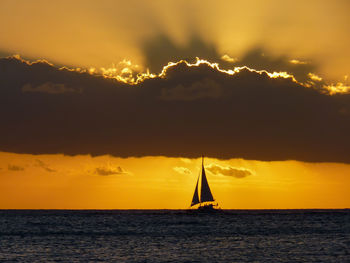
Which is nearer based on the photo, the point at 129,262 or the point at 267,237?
the point at 129,262

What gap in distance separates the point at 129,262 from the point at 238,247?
1102 inches

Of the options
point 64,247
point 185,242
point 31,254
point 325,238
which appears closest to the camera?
point 31,254

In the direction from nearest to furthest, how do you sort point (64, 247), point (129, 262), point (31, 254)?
1. point (129, 262)
2. point (31, 254)
3. point (64, 247)

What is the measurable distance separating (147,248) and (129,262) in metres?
21.6

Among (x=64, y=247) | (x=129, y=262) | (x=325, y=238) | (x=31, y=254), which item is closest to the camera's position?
(x=129, y=262)

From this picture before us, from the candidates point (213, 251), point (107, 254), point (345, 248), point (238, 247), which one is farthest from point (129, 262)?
point (345, 248)

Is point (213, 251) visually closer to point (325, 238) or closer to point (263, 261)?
point (263, 261)

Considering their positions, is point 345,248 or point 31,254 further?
point 345,248

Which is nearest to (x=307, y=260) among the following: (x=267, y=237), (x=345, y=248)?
(x=345, y=248)

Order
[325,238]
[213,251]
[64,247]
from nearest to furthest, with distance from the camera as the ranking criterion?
[213,251], [64,247], [325,238]

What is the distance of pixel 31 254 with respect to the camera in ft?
325

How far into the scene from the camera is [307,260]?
9106 centimetres

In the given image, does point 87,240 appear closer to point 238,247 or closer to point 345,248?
A: point 238,247

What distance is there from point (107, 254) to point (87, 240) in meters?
31.6
